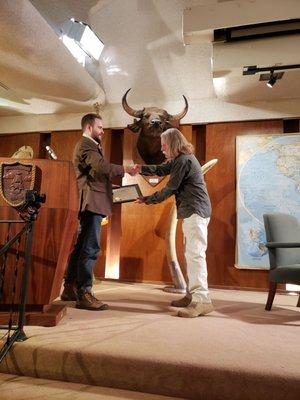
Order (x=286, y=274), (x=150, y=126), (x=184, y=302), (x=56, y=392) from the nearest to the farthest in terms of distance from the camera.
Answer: (x=56, y=392)
(x=286, y=274)
(x=184, y=302)
(x=150, y=126)

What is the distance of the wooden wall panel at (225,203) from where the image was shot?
462 cm

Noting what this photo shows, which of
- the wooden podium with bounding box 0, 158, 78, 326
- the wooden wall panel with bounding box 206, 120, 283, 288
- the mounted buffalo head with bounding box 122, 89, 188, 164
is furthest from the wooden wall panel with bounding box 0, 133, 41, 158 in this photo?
the wooden podium with bounding box 0, 158, 78, 326

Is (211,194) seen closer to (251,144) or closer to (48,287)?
(251,144)

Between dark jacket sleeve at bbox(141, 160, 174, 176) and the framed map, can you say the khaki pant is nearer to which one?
dark jacket sleeve at bbox(141, 160, 174, 176)

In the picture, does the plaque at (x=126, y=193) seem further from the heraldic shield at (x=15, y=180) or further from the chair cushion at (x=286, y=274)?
the chair cushion at (x=286, y=274)

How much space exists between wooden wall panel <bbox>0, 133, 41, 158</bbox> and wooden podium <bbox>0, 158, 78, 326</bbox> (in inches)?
150

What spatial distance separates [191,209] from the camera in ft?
8.77

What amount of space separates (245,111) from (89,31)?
2386 mm

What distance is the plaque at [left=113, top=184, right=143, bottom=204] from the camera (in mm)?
3150

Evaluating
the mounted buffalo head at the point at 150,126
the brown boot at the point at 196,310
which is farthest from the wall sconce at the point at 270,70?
the brown boot at the point at 196,310

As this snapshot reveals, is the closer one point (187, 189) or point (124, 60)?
point (187, 189)

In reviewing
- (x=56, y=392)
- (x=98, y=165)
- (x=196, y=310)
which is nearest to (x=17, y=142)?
(x=98, y=165)

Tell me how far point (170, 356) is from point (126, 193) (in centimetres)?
181

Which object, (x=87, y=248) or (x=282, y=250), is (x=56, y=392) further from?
(x=282, y=250)
